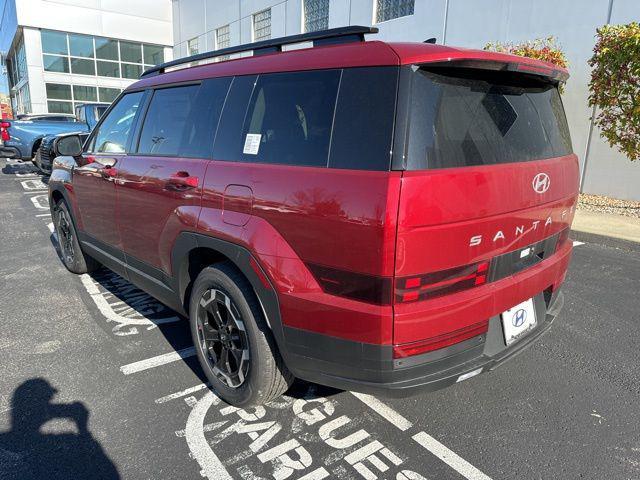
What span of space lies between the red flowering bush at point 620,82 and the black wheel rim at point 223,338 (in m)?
7.46

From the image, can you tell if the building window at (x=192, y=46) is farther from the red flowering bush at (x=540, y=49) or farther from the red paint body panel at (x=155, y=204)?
the red paint body panel at (x=155, y=204)

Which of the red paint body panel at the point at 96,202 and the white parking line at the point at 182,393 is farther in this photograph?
the red paint body panel at the point at 96,202

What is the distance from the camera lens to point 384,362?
1968 mm

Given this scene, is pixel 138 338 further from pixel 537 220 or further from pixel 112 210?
pixel 537 220

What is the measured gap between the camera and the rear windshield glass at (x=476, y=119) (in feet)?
6.29

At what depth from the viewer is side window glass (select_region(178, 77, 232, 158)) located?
2721 mm

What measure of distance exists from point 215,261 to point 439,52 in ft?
5.65

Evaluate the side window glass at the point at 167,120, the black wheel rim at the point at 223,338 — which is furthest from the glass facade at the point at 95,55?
the black wheel rim at the point at 223,338

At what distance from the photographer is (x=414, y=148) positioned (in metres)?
1.88

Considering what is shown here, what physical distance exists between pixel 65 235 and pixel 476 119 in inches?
178

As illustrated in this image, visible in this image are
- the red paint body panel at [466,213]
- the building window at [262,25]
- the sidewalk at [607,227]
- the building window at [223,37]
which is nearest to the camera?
the red paint body panel at [466,213]

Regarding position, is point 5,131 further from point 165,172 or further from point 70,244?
point 165,172

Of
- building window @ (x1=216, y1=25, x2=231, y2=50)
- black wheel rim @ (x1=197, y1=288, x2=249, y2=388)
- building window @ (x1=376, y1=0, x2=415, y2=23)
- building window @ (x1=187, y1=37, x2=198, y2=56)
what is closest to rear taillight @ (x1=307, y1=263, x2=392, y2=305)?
black wheel rim @ (x1=197, y1=288, x2=249, y2=388)

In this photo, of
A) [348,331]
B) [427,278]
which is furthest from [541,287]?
[348,331]
